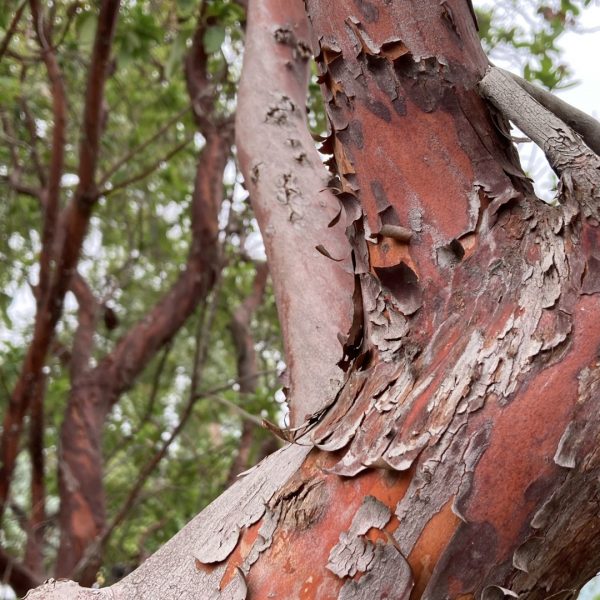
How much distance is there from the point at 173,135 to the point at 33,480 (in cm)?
194

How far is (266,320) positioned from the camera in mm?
4414

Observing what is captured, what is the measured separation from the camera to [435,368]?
0.81 meters

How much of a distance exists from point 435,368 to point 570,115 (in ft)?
1.20

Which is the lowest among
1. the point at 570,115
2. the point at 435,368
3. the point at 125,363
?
the point at 435,368

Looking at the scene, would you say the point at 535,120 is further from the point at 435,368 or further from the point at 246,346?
the point at 246,346

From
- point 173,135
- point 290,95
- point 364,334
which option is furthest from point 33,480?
point 364,334

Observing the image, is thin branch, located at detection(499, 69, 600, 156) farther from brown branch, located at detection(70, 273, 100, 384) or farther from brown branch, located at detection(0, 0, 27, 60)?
brown branch, located at detection(70, 273, 100, 384)

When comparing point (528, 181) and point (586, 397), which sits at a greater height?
point (528, 181)

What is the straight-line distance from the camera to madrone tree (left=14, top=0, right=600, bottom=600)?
72cm

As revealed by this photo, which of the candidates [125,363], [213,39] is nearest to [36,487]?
[125,363]

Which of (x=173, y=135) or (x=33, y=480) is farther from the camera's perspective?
(x=173, y=135)

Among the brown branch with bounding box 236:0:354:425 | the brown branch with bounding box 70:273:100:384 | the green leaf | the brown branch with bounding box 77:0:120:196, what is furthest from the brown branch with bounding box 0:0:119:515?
the brown branch with bounding box 236:0:354:425

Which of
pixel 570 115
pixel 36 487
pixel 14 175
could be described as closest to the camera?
pixel 570 115

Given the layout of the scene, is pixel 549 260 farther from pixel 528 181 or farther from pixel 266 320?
pixel 266 320
